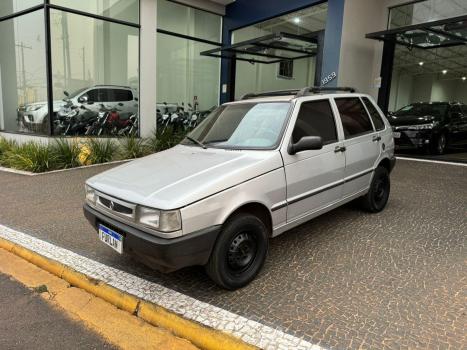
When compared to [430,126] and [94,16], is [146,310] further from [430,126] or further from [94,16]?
[94,16]

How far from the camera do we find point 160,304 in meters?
3.02

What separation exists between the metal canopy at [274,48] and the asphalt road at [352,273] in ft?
21.1

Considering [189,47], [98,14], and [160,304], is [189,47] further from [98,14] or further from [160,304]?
[160,304]

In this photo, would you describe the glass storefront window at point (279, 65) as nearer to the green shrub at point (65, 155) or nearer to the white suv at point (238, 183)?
the green shrub at point (65, 155)

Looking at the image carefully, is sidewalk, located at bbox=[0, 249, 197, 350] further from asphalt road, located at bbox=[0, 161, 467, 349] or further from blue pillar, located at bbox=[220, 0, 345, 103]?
blue pillar, located at bbox=[220, 0, 345, 103]

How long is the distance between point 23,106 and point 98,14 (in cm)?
376

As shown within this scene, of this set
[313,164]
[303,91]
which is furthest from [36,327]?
[303,91]

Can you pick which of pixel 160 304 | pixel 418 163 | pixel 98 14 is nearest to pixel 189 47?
pixel 98 14

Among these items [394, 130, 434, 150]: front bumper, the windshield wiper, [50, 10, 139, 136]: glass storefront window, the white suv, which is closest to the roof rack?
the white suv

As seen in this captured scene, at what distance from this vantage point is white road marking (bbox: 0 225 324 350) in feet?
8.36

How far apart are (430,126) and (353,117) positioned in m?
6.78

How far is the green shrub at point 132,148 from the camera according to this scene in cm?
1035

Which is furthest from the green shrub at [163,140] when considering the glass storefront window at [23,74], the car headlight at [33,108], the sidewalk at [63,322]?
the sidewalk at [63,322]

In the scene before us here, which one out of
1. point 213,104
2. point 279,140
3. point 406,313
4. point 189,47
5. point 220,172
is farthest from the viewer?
point 213,104
